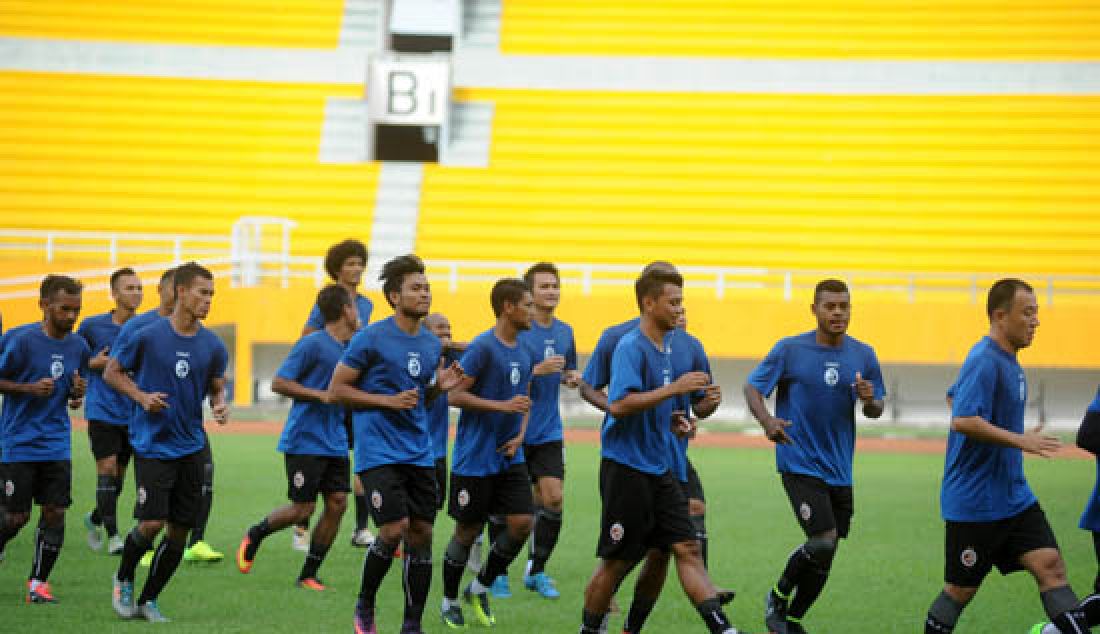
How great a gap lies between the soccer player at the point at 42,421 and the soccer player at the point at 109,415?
146cm

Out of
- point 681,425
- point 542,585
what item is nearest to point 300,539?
point 542,585

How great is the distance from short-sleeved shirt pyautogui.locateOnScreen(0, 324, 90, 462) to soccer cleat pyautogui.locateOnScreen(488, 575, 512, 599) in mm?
3149

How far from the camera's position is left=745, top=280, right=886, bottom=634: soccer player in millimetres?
8695

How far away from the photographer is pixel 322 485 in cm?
1102

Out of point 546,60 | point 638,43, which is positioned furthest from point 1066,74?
point 546,60

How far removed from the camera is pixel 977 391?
7496 mm

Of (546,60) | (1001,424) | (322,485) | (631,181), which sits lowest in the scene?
(322,485)

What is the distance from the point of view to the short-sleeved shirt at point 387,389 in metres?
8.48

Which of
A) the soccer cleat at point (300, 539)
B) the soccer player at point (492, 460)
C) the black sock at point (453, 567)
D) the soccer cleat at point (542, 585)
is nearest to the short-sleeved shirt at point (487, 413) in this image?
the soccer player at point (492, 460)

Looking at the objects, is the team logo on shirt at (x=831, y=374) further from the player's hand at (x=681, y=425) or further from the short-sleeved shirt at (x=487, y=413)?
the short-sleeved shirt at (x=487, y=413)

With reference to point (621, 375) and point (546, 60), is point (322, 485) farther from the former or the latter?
point (546, 60)

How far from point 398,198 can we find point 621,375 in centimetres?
2799

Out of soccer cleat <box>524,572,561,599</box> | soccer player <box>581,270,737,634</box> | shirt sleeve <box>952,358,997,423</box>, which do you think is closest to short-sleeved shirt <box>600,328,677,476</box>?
soccer player <box>581,270,737,634</box>

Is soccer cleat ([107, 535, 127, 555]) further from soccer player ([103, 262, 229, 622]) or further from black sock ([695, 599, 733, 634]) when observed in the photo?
black sock ([695, 599, 733, 634])
